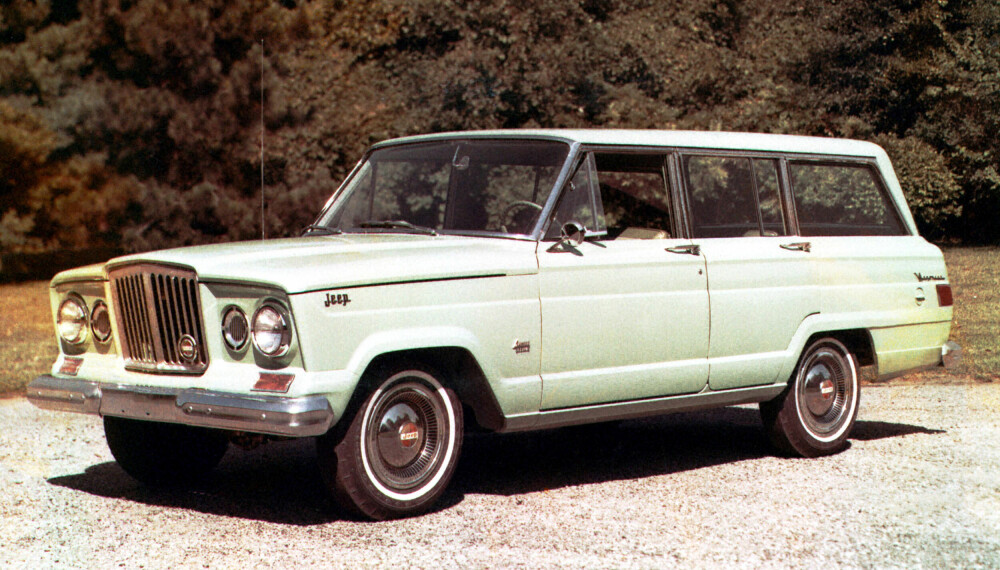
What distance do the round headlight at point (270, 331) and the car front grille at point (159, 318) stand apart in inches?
13.8

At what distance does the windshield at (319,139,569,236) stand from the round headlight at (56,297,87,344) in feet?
5.04

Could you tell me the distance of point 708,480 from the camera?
7.13 meters

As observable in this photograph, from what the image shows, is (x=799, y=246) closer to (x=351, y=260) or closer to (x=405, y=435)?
(x=405, y=435)

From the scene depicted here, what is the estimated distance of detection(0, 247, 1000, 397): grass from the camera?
12.4 meters

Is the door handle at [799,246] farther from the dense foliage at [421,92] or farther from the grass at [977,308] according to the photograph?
the dense foliage at [421,92]

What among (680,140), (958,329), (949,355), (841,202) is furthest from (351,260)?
(958,329)

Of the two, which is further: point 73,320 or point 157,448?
point 157,448

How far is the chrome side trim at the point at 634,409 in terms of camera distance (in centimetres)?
656

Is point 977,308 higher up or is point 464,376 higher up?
point 464,376

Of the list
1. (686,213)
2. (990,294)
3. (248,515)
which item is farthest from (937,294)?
(990,294)

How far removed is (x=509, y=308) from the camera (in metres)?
6.35

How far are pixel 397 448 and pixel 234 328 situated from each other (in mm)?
974

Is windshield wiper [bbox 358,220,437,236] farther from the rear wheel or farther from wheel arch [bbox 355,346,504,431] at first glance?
the rear wheel

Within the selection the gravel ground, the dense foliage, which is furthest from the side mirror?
the dense foliage
